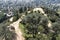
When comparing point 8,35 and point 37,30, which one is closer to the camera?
point 8,35

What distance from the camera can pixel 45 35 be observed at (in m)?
25.0

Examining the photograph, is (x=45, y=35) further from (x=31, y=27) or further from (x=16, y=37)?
(x=16, y=37)

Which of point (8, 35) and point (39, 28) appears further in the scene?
point (39, 28)

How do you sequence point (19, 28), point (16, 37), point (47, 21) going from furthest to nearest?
→ point (47, 21), point (19, 28), point (16, 37)

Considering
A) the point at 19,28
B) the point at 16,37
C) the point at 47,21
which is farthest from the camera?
the point at 47,21

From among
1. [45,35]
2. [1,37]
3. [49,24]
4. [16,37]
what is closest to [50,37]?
[45,35]

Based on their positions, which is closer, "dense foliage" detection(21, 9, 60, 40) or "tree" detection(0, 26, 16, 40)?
"tree" detection(0, 26, 16, 40)

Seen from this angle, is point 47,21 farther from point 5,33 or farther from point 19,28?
point 5,33

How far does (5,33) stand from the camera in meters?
24.0

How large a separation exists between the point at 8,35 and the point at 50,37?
579 centimetres

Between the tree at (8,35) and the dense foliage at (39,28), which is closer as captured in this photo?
the tree at (8,35)

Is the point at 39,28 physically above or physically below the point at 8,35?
below

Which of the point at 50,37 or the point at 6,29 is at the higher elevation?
the point at 6,29

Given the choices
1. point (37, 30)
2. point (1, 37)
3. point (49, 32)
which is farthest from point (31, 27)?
point (1, 37)
